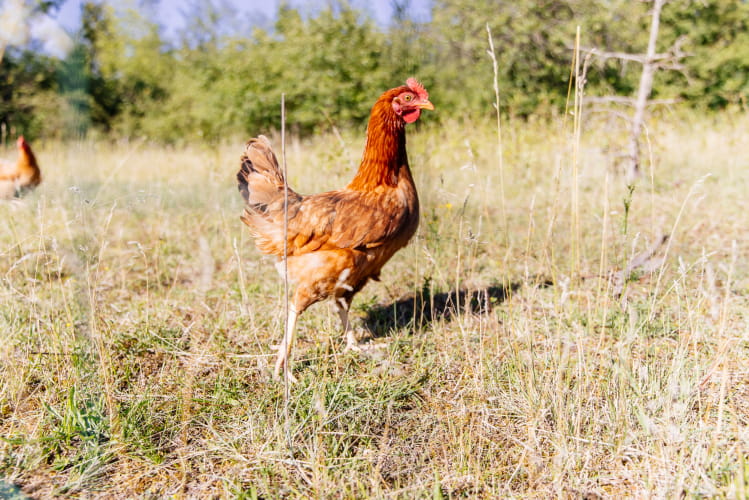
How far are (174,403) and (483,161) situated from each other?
615cm

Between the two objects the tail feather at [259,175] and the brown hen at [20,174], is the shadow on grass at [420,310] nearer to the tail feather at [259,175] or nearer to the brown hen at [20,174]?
the tail feather at [259,175]

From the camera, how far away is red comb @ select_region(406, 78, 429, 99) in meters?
2.68

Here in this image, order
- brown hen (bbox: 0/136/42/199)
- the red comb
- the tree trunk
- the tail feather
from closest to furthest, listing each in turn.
Result: the red comb
the tail feather
the tree trunk
brown hen (bbox: 0/136/42/199)

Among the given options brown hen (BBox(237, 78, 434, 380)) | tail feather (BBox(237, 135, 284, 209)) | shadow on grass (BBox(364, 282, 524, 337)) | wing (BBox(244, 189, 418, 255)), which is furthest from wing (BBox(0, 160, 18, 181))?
shadow on grass (BBox(364, 282, 524, 337))

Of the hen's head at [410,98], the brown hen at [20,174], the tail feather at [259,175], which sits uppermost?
the hen's head at [410,98]

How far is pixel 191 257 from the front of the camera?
4445 millimetres

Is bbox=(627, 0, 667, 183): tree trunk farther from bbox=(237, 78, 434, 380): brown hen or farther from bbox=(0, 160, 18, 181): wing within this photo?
bbox=(0, 160, 18, 181): wing

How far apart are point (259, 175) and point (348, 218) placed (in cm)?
72

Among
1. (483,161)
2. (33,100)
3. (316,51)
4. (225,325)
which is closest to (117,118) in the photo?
(33,100)

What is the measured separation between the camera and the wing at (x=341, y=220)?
2.53 meters

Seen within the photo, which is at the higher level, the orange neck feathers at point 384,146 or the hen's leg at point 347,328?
the orange neck feathers at point 384,146

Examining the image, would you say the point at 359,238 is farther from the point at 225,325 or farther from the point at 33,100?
the point at 33,100

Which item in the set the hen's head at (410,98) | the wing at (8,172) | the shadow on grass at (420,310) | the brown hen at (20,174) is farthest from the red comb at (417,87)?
the wing at (8,172)

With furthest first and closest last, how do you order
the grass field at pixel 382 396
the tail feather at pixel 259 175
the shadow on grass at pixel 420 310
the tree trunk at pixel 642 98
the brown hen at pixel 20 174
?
the brown hen at pixel 20 174 → the tree trunk at pixel 642 98 → the shadow on grass at pixel 420 310 → the tail feather at pixel 259 175 → the grass field at pixel 382 396
